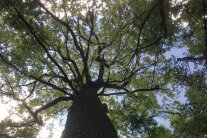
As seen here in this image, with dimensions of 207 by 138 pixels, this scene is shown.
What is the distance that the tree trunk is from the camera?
6402mm

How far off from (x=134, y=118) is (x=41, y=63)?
502 cm

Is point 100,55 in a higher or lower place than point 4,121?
higher

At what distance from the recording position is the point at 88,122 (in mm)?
6738

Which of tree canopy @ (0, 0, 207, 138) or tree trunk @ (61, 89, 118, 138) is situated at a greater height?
tree canopy @ (0, 0, 207, 138)

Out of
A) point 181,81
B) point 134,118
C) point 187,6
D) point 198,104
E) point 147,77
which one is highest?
point 147,77

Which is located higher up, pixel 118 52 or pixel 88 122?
pixel 118 52

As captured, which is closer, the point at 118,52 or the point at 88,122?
the point at 88,122

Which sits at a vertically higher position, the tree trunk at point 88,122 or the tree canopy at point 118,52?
the tree canopy at point 118,52

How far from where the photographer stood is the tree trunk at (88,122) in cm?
640

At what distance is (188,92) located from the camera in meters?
11.0

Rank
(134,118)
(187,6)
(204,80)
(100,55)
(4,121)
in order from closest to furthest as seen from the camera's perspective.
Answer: (187,6)
(134,118)
(204,80)
(4,121)
(100,55)

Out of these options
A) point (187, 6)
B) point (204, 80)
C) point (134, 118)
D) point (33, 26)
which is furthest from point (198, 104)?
point (33, 26)

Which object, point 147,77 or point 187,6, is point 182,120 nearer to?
point 147,77

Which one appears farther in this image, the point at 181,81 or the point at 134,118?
the point at 181,81
